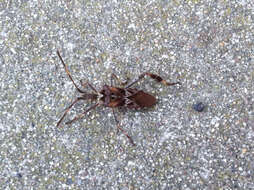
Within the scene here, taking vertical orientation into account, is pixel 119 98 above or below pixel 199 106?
above

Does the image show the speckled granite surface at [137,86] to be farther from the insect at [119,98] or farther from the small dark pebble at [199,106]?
the insect at [119,98]

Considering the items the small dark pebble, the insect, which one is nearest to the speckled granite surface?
the small dark pebble

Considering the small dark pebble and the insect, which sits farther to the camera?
the small dark pebble

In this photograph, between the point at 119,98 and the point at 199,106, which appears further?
the point at 199,106

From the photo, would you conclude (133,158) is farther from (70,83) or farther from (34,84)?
(34,84)

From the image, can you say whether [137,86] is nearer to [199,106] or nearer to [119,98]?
[119,98]

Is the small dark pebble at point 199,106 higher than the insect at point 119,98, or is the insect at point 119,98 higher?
the insect at point 119,98

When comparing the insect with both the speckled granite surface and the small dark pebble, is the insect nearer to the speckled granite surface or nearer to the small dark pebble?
the speckled granite surface

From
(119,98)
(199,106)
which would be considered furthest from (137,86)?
(199,106)

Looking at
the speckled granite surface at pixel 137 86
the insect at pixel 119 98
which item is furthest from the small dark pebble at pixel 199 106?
the insect at pixel 119 98
